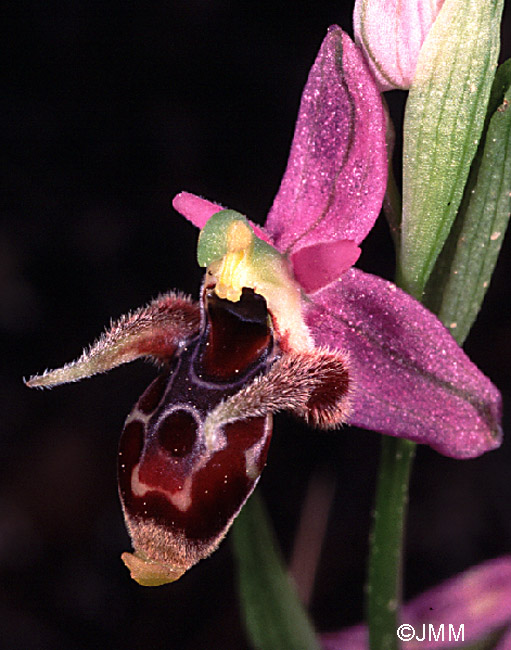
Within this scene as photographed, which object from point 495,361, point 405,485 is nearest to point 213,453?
point 405,485

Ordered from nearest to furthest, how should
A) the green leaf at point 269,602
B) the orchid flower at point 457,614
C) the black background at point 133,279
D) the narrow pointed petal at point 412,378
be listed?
the narrow pointed petal at point 412,378, the green leaf at point 269,602, the orchid flower at point 457,614, the black background at point 133,279

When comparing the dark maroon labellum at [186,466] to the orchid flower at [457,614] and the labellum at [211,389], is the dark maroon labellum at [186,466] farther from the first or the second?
the orchid flower at [457,614]

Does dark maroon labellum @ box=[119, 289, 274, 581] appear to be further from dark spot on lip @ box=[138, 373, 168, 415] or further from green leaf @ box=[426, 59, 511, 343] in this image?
green leaf @ box=[426, 59, 511, 343]

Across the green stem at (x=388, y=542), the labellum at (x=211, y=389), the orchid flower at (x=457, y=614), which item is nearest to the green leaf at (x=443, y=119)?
the labellum at (x=211, y=389)

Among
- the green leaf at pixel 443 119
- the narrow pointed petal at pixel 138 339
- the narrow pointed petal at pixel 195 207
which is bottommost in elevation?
the narrow pointed petal at pixel 138 339

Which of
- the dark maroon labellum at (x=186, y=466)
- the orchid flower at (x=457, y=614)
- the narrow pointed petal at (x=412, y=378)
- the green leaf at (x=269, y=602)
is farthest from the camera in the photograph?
the orchid flower at (x=457, y=614)

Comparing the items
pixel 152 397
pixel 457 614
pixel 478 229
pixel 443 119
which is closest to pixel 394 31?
pixel 443 119

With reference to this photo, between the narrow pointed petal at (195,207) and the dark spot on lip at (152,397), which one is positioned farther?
the narrow pointed petal at (195,207)
